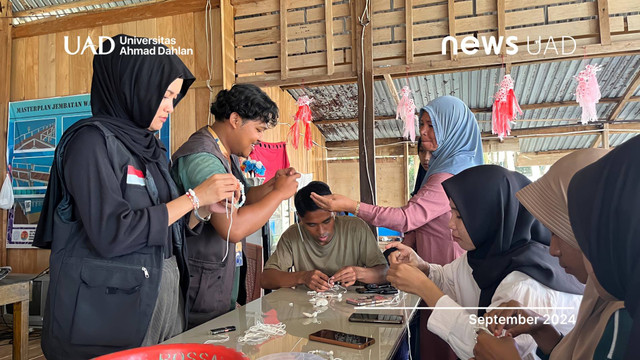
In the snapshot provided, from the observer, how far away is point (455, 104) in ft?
8.93

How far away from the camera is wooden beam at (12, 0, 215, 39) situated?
4.51m

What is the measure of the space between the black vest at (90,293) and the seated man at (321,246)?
4.21ft

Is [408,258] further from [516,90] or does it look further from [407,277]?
[516,90]

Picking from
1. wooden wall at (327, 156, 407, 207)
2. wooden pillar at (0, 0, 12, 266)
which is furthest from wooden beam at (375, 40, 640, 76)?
wooden wall at (327, 156, 407, 207)

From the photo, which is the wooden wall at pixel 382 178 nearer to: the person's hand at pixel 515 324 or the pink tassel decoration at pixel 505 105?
the pink tassel decoration at pixel 505 105

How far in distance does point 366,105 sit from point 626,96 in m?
5.83

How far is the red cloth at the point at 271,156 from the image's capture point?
19.2 feet

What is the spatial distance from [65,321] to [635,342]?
4.81ft

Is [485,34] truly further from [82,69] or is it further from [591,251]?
[82,69]

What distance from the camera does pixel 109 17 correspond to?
470 centimetres

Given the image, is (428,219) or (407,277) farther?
(428,219)

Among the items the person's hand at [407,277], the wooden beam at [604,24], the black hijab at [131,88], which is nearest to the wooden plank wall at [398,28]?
the wooden beam at [604,24]

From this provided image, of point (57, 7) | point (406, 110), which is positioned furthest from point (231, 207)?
point (57, 7)

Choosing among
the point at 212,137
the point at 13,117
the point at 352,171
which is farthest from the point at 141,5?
the point at 352,171
